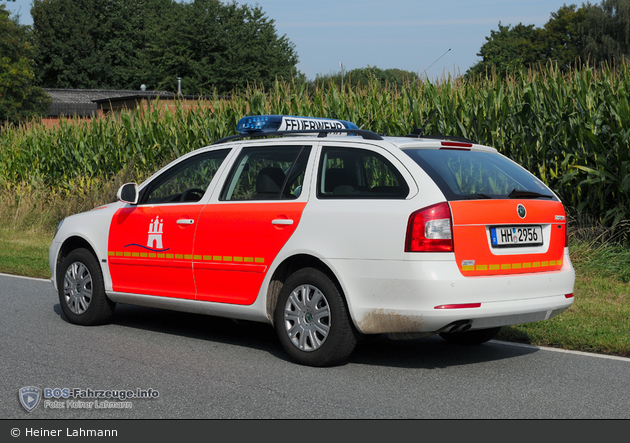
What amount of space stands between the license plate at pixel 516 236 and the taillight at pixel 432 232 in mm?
406

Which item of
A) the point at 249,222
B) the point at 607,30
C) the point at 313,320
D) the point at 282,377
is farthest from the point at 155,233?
the point at 607,30

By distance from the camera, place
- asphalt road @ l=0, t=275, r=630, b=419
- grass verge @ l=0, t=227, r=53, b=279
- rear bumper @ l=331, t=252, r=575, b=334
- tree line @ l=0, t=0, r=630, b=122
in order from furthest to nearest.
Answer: tree line @ l=0, t=0, r=630, b=122 < grass verge @ l=0, t=227, r=53, b=279 < rear bumper @ l=331, t=252, r=575, b=334 < asphalt road @ l=0, t=275, r=630, b=419

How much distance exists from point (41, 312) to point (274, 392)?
4381 millimetres

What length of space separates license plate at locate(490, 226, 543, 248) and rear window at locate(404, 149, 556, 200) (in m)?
0.26

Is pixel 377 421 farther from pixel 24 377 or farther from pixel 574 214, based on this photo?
pixel 574 214

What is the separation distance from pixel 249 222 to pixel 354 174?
0.97 meters

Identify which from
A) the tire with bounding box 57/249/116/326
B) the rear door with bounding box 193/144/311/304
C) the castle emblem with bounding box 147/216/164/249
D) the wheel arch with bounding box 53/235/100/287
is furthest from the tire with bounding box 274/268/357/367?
the wheel arch with bounding box 53/235/100/287

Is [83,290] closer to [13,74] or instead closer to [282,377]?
[282,377]

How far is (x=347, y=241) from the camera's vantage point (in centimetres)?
576

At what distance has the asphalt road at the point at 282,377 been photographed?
15.6 feet

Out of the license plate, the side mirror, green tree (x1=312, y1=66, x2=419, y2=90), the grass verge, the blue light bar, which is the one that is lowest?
the grass verge

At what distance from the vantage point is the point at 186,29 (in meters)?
64.2

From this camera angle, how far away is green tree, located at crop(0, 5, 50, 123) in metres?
41.5

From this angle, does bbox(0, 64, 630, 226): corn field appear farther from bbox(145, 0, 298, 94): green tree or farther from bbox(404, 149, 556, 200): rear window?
bbox(145, 0, 298, 94): green tree
